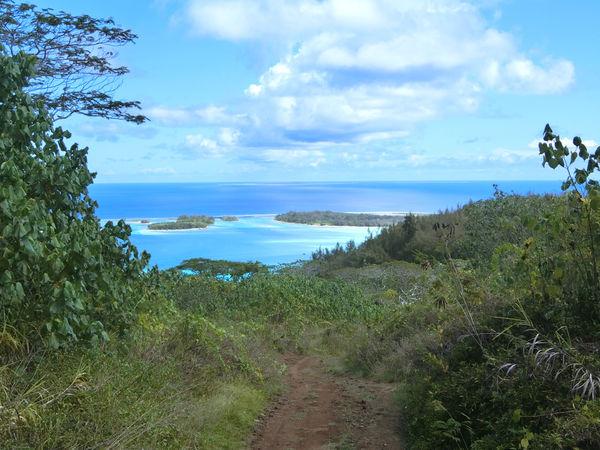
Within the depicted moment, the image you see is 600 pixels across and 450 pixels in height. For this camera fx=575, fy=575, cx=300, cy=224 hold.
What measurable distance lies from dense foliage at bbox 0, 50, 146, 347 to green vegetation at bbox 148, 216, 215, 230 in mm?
30839

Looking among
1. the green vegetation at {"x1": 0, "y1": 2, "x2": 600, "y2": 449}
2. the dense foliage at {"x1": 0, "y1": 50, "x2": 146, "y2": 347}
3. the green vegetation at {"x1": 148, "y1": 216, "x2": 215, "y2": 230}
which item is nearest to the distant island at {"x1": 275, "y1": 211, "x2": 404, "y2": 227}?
the green vegetation at {"x1": 148, "y1": 216, "x2": 215, "y2": 230}

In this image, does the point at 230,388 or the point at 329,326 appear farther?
the point at 329,326

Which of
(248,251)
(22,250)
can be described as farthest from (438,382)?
(248,251)

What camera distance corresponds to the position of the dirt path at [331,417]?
557 centimetres

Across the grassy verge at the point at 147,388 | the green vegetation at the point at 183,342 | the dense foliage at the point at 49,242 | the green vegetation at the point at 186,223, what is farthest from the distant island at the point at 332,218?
the dense foliage at the point at 49,242

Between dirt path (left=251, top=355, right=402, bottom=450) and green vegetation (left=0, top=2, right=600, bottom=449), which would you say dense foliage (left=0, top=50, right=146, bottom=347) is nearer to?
green vegetation (left=0, top=2, right=600, bottom=449)

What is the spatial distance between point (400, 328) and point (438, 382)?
10.3ft

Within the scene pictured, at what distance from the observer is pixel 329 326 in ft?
40.3

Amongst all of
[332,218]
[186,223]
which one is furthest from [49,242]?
[332,218]

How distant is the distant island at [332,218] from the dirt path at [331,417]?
3715cm

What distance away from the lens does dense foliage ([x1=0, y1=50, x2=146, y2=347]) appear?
413cm

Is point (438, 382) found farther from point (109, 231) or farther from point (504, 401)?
point (109, 231)

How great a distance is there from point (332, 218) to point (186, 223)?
13.5 m

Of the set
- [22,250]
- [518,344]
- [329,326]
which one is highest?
[22,250]
